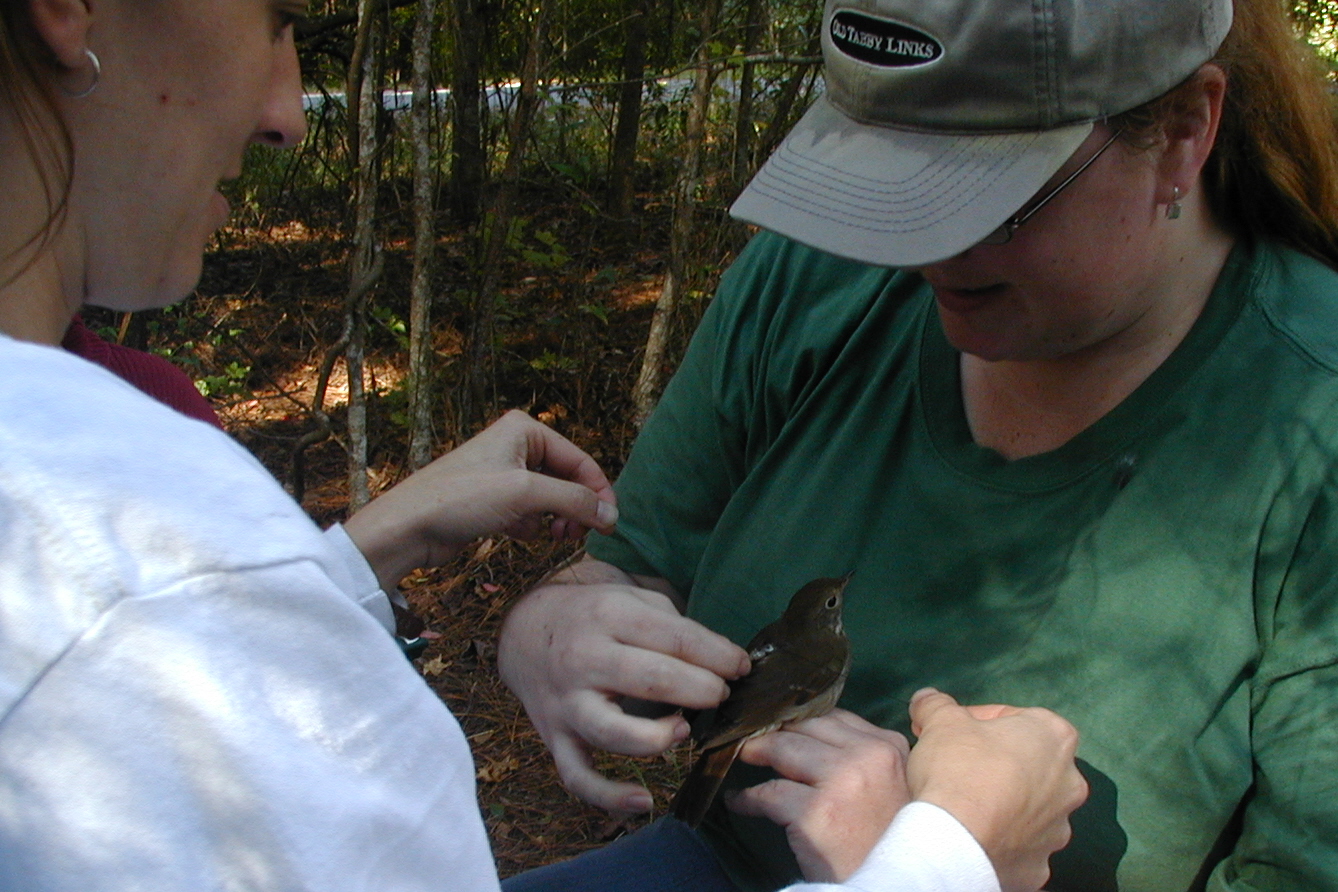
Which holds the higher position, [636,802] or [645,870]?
[636,802]

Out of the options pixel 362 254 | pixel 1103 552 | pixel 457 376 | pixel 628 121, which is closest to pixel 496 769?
pixel 362 254

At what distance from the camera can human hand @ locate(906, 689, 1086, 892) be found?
165 centimetres

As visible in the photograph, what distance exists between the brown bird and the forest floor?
7.93 ft

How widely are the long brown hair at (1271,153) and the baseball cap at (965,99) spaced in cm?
28

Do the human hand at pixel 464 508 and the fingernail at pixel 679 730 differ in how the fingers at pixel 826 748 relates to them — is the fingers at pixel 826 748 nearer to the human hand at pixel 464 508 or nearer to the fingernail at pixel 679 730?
the fingernail at pixel 679 730

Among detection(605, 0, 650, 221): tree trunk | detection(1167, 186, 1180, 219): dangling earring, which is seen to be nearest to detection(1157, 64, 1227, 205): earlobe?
detection(1167, 186, 1180, 219): dangling earring

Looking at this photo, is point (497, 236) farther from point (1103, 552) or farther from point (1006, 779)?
point (1006, 779)

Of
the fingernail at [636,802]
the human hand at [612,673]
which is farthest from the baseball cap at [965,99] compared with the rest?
the fingernail at [636,802]

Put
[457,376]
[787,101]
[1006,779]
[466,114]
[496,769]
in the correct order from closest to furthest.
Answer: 1. [1006,779]
2. [496,769]
3. [787,101]
4. [457,376]
5. [466,114]

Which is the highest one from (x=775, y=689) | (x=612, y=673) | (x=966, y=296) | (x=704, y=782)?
(x=966, y=296)

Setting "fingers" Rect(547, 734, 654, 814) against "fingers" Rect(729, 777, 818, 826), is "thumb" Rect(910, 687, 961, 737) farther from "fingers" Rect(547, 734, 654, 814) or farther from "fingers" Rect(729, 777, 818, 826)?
"fingers" Rect(547, 734, 654, 814)

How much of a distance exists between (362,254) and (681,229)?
1.91 meters

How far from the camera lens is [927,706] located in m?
1.98

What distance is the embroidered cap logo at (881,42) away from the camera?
188 cm
